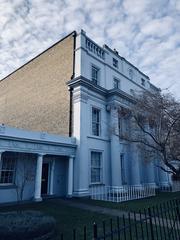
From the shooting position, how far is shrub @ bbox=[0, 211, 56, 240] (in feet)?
20.7

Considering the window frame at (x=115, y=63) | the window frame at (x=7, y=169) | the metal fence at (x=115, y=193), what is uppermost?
the window frame at (x=115, y=63)

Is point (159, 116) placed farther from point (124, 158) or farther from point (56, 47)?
point (56, 47)

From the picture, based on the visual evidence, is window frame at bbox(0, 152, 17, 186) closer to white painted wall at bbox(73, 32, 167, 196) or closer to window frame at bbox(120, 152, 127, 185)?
white painted wall at bbox(73, 32, 167, 196)

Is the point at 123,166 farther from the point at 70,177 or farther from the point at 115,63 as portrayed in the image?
the point at 115,63

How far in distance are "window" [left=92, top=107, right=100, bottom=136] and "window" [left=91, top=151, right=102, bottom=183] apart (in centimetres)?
198

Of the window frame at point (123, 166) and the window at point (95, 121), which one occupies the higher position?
the window at point (95, 121)

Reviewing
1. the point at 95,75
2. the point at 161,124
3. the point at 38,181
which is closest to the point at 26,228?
the point at 38,181

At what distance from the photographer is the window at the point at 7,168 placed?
14758 millimetres

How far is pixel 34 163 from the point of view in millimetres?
16188

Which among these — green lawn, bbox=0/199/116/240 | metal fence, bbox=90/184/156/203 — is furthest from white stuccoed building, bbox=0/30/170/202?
green lawn, bbox=0/199/116/240

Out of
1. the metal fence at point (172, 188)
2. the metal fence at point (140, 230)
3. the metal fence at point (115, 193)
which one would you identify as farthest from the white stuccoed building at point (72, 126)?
the metal fence at point (140, 230)

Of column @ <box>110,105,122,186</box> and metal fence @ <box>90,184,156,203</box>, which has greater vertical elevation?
column @ <box>110,105,122,186</box>

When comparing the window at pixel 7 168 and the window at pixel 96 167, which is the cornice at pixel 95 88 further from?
the window at pixel 7 168

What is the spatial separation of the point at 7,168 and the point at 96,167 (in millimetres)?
7844
